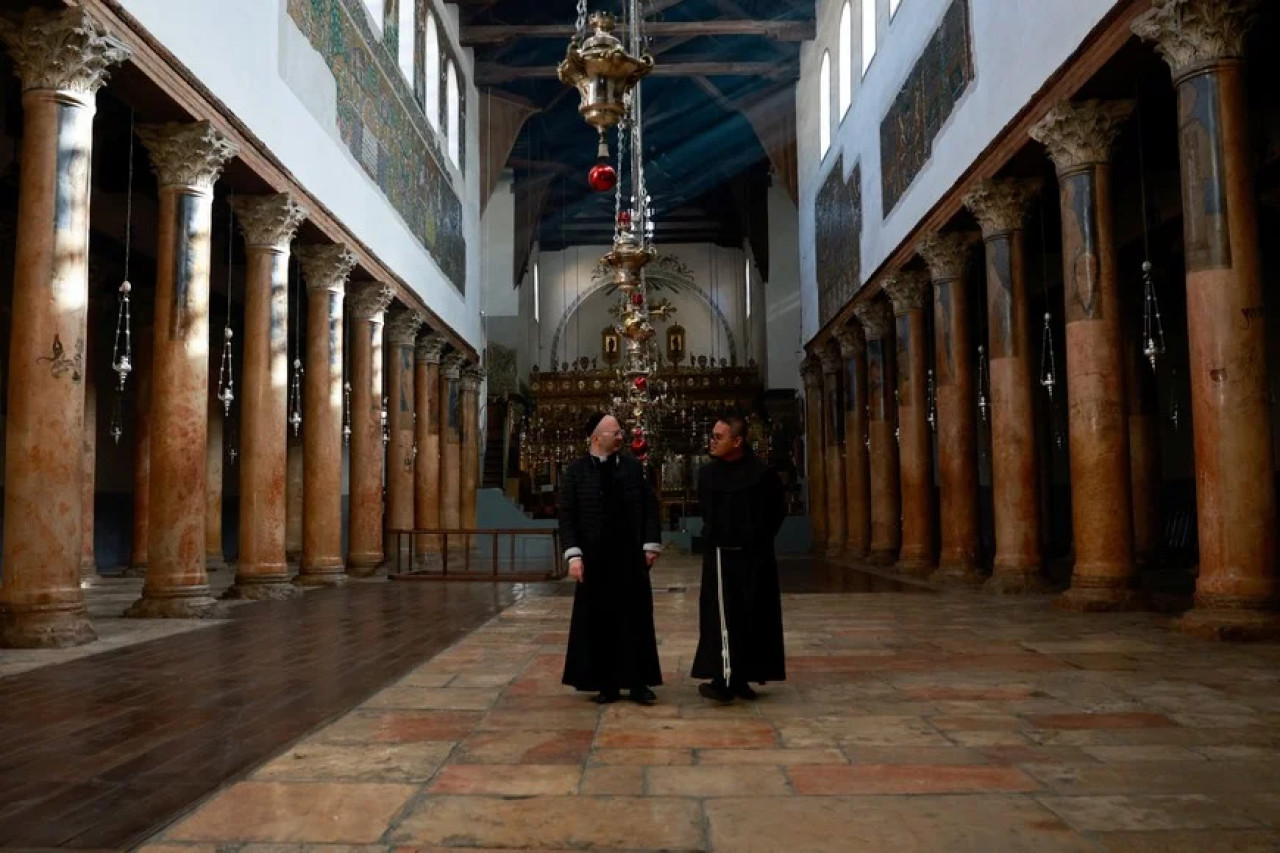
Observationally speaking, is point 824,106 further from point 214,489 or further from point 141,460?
point 141,460

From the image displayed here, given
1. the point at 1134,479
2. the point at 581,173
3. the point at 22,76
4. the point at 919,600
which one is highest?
the point at 581,173

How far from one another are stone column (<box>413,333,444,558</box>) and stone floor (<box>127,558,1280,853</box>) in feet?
55.6

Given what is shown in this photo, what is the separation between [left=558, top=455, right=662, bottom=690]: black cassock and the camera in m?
6.06

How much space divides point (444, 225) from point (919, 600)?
52.2 feet

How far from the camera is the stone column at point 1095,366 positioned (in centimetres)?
1120

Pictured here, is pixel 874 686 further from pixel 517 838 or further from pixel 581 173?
pixel 581 173

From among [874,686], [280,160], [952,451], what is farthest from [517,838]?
[952,451]

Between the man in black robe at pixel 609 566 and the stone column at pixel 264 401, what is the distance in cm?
881

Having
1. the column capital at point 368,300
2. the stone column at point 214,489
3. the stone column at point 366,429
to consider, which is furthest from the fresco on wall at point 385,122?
the stone column at point 214,489

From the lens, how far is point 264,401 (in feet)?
46.2

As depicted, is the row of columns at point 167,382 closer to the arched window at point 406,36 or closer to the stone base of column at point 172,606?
the stone base of column at point 172,606

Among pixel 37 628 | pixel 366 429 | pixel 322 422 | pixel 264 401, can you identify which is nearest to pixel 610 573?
pixel 37 628

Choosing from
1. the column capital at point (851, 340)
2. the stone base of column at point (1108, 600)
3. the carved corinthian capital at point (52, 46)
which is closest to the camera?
the carved corinthian capital at point (52, 46)

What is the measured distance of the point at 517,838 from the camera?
11.5 feet
